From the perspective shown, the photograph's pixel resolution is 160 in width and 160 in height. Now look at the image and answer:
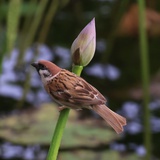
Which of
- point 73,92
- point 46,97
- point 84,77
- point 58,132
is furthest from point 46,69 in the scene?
point 84,77

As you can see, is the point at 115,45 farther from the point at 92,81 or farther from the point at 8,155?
→ the point at 8,155

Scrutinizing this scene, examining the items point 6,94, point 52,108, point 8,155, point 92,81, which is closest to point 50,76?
point 8,155

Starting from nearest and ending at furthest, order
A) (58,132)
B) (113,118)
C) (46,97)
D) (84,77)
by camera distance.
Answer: (58,132)
(113,118)
(46,97)
(84,77)

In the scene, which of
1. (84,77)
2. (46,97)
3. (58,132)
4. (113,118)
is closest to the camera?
(58,132)

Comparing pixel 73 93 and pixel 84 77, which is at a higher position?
Answer: pixel 73 93

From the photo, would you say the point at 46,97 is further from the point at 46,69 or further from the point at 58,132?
the point at 58,132

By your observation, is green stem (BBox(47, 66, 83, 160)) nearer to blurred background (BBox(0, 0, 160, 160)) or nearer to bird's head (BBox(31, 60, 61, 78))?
bird's head (BBox(31, 60, 61, 78))

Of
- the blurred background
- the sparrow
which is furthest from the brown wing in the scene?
the blurred background
